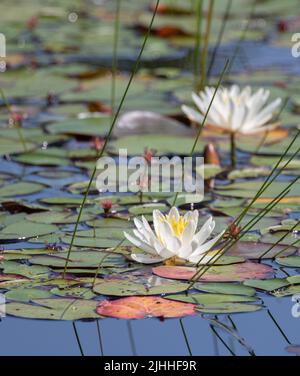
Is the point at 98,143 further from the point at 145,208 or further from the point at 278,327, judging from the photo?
the point at 278,327

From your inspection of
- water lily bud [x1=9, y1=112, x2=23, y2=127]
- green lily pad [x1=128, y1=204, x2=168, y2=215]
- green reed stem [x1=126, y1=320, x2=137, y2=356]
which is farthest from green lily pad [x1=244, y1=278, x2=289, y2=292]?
water lily bud [x1=9, y1=112, x2=23, y2=127]

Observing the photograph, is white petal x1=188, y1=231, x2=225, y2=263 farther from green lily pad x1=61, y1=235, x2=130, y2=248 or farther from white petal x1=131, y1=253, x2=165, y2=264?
green lily pad x1=61, y1=235, x2=130, y2=248

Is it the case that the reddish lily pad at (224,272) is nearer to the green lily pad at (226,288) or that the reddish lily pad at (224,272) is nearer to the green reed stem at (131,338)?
the green lily pad at (226,288)

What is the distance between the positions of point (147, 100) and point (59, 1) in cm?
→ 240

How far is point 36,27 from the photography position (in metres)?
5.79

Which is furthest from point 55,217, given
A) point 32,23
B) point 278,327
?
point 32,23

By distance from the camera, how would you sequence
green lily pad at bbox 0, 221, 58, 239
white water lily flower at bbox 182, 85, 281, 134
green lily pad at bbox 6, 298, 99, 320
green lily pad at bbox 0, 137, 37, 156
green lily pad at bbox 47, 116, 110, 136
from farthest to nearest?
green lily pad at bbox 47, 116, 110, 136 < green lily pad at bbox 0, 137, 37, 156 < white water lily flower at bbox 182, 85, 281, 134 < green lily pad at bbox 0, 221, 58, 239 < green lily pad at bbox 6, 298, 99, 320

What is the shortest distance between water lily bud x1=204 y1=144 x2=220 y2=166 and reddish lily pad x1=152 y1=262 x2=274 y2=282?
956 mm

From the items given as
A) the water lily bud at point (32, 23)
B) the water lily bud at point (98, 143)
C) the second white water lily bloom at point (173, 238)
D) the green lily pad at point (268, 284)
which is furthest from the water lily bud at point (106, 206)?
the water lily bud at point (32, 23)

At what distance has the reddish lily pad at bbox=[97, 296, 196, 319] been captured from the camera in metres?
2.33

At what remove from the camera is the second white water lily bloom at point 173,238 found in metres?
2.51

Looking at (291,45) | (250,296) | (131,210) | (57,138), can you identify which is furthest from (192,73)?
(250,296)

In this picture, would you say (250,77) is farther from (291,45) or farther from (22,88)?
(22,88)

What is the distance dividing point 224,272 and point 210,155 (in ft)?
3.31
